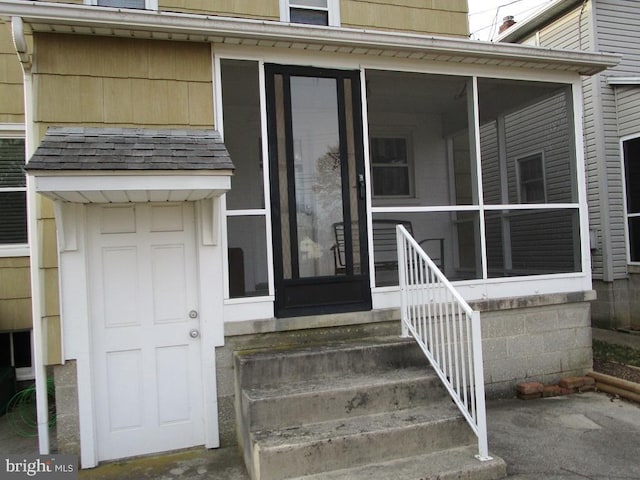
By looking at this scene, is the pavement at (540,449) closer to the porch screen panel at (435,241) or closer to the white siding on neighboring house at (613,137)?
the porch screen panel at (435,241)

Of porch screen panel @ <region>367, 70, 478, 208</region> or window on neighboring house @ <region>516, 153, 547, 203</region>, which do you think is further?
window on neighboring house @ <region>516, 153, 547, 203</region>

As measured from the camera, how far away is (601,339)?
22.3 feet

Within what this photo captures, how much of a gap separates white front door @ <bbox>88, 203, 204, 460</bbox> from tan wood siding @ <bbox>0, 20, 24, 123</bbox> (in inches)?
94.3

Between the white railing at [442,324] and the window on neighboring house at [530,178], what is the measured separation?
177 inches

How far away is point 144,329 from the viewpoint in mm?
3713

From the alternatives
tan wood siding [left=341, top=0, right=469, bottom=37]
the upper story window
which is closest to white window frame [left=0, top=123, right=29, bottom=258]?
the upper story window

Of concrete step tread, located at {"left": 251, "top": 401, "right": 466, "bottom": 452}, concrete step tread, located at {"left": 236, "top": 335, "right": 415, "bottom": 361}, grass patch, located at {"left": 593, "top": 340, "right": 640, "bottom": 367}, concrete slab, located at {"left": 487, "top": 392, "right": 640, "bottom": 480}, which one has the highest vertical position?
concrete step tread, located at {"left": 236, "top": 335, "right": 415, "bottom": 361}

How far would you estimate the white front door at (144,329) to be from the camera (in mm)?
3623

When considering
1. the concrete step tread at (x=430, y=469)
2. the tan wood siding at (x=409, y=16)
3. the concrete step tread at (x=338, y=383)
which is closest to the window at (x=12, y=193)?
the concrete step tread at (x=338, y=383)

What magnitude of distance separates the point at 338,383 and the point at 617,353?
4.35m

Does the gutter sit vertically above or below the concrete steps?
above

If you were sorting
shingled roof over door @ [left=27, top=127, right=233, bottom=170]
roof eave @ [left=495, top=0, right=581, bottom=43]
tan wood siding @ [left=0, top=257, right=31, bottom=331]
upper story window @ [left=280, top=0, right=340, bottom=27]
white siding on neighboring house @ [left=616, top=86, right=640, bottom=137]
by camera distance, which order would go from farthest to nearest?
roof eave @ [left=495, top=0, right=581, bottom=43] < white siding on neighboring house @ [left=616, top=86, right=640, bottom=137] < tan wood siding @ [left=0, top=257, right=31, bottom=331] < upper story window @ [left=280, top=0, right=340, bottom=27] < shingled roof over door @ [left=27, top=127, right=233, bottom=170]

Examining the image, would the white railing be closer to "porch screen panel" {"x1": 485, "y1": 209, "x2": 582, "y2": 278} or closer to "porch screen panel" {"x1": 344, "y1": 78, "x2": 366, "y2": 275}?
"porch screen panel" {"x1": 344, "y1": 78, "x2": 366, "y2": 275}

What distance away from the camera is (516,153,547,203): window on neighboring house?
782 cm
